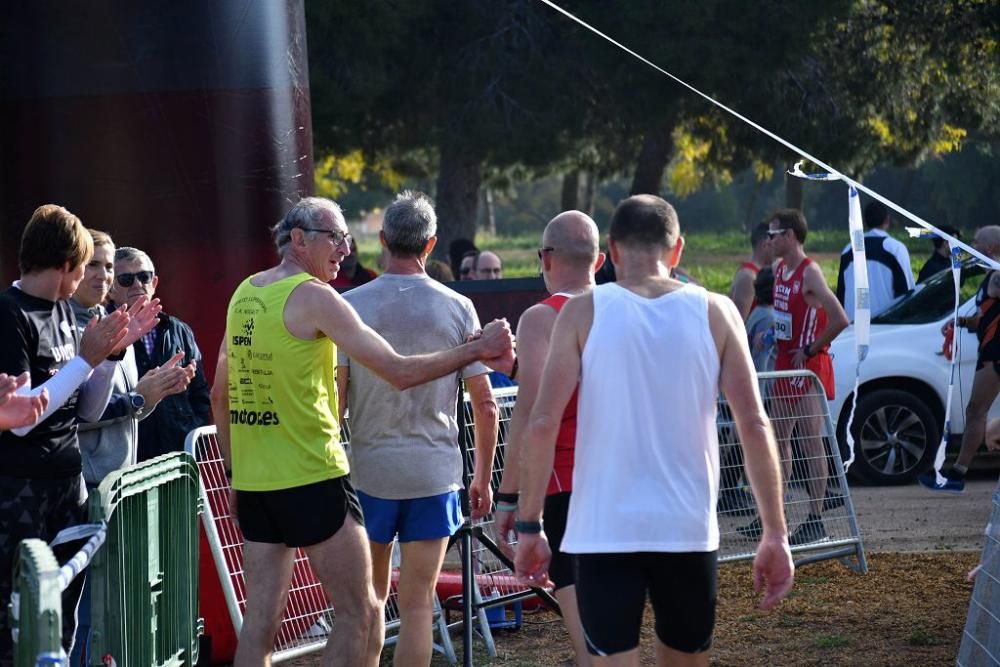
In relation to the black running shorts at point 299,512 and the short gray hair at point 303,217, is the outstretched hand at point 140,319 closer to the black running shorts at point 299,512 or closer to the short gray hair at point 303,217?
the short gray hair at point 303,217

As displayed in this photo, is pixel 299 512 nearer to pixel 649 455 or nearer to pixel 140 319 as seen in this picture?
pixel 140 319

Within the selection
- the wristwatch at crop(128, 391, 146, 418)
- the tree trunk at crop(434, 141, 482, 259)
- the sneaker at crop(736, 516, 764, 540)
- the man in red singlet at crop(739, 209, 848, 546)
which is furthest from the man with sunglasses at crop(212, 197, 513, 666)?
the tree trunk at crop(434, 141, 482, 259)

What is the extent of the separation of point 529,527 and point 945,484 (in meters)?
6.94

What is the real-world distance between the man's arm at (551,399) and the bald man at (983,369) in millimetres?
6716

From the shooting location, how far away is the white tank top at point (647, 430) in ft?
14.0

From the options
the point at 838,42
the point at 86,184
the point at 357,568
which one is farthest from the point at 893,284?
the point at 357,568

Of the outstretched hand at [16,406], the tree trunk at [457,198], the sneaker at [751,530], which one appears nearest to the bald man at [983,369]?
the sneaker at [751,530]

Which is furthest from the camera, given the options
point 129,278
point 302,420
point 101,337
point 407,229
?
point 129,278

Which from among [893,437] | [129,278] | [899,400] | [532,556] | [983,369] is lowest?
[893,437]

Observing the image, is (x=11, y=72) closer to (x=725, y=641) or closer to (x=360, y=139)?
(x=725, y=641)

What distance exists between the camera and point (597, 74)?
58.4ft

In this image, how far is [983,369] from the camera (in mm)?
10672

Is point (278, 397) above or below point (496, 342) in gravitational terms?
below

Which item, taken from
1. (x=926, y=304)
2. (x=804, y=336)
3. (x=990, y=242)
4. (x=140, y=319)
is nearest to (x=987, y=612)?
(x=140, y=319)
